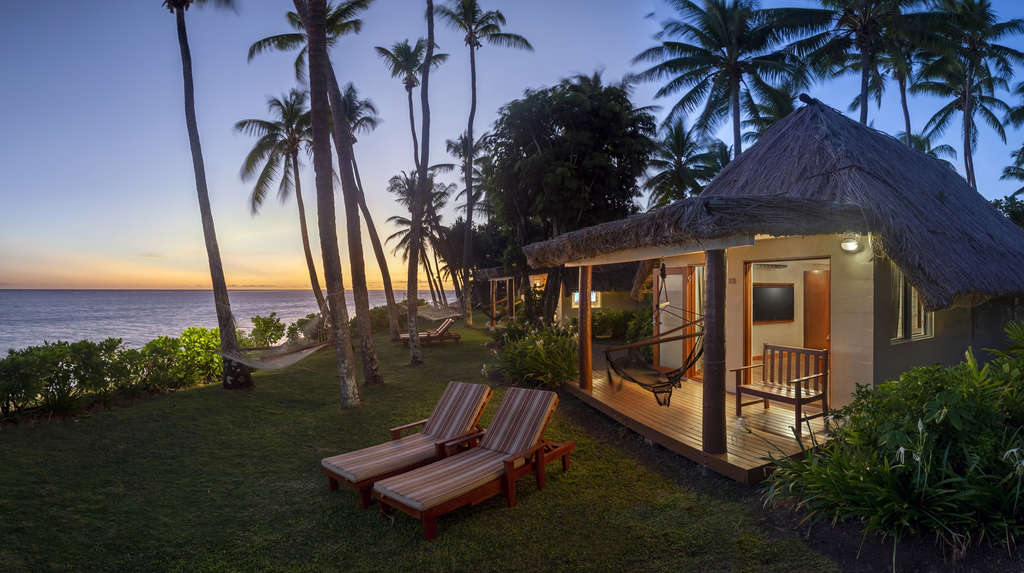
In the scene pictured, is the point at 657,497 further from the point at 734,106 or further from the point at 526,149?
the point at 734,106

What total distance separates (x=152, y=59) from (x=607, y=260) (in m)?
9.94

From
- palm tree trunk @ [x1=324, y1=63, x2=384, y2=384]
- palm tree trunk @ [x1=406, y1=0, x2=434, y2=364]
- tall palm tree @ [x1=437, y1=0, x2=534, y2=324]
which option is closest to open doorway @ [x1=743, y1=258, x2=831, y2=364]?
palm tree trunk @ [x1=324, y1=63, x2=384, y2=384]

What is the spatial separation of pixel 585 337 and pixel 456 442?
3.37 meters

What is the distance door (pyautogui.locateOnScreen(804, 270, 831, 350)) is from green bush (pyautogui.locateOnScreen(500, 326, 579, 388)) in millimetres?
4053

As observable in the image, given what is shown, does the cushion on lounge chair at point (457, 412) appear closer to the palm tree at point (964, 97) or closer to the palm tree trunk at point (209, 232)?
the palm tree trunk at point (209, 232)

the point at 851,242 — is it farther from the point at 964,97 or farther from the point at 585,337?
the point at 964,97

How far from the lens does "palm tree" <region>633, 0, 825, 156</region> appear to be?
1609 cm

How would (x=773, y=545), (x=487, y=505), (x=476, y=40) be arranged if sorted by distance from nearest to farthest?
(x=773, y=545) < (x=487, y=505) < (x=476, y=40)

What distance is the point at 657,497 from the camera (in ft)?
13.8

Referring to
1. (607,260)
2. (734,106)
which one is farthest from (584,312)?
(734,106)

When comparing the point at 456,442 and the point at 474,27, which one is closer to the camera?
the point at 456,442

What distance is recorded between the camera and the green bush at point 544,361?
7.85m

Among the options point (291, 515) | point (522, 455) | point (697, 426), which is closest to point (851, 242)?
point (697, 426)

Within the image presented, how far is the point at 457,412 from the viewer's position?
16.8 ft
